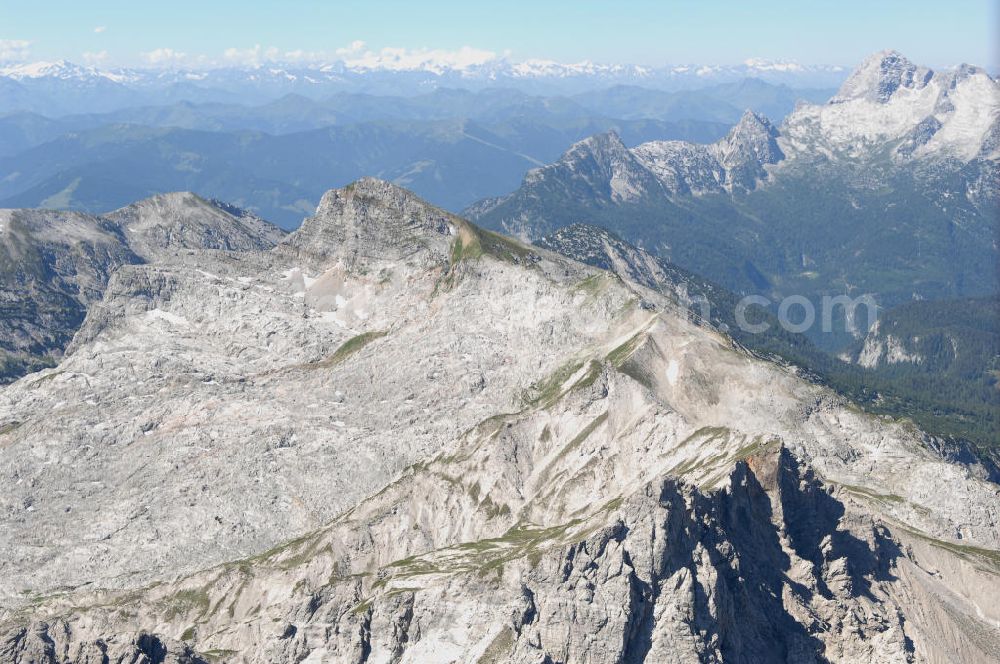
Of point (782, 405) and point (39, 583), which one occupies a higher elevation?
point (782, 405)

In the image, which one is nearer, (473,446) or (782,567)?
(782,567)

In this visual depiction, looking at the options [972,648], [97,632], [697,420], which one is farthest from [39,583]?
[972,648]

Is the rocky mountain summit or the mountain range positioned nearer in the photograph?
the mountain range

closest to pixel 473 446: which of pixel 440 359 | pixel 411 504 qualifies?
pixel 411 504

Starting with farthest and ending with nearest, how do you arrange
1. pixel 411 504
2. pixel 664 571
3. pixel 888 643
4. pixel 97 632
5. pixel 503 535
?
pixel 411 504
pixel 503 535
pixel 97 632
pixel 888 643
pixel 664 571

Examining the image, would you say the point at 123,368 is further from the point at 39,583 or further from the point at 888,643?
the point at 888,643

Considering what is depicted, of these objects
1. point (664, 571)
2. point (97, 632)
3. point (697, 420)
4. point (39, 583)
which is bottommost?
point (39, 583)

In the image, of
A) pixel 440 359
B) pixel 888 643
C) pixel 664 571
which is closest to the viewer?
pixel 664 571

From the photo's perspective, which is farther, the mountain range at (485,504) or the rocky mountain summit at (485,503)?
the rocky mountain summit at (485,503)
